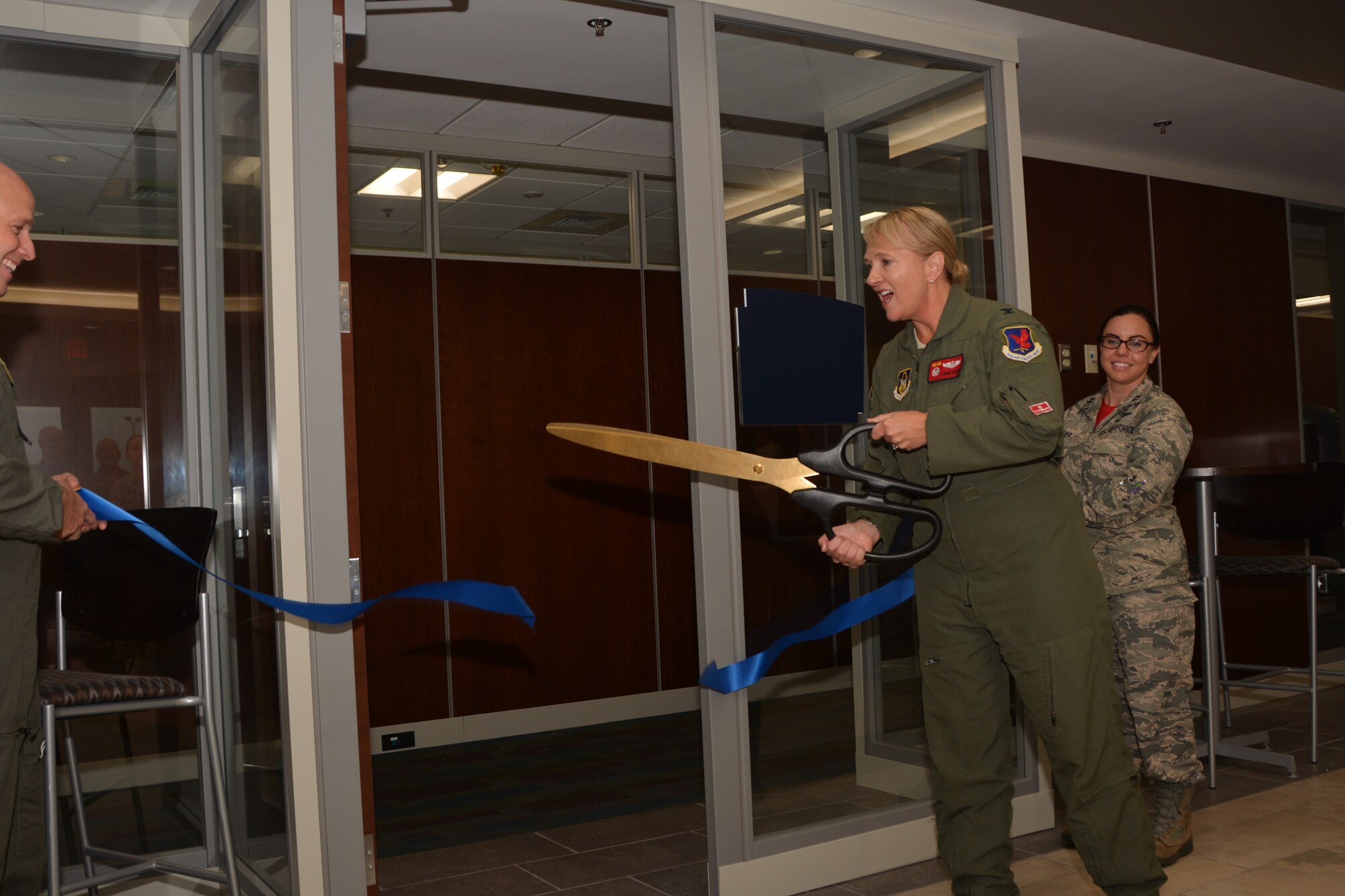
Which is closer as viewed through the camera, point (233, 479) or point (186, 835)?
point (233, 479)

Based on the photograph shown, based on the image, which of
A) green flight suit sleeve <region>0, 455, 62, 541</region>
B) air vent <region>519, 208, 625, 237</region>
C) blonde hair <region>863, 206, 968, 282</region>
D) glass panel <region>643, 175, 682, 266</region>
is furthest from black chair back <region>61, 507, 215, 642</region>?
glass panel <region>643, 175, 682, 266</region>

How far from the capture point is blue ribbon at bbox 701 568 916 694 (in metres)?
A: 2.95

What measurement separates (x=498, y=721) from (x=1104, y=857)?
11.5 ft

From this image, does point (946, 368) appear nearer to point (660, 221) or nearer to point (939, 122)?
point (939, 122)

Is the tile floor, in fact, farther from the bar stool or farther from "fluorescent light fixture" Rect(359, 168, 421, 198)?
"fluorescent light fixture" Rect(359, 168, 421, 198)

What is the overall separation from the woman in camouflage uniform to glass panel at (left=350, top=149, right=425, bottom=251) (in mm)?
3268

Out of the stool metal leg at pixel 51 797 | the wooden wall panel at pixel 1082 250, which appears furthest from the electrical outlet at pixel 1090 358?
the stool metal leg at pixel 51 797

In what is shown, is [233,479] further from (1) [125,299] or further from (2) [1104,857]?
(2) [1104,857]

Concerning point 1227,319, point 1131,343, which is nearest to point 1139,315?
point 1131,343

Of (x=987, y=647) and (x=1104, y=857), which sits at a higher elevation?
(x=987, y=647)

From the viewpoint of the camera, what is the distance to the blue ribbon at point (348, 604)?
244cm

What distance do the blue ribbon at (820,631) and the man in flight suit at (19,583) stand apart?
1.60 m

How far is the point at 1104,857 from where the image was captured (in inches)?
87.6

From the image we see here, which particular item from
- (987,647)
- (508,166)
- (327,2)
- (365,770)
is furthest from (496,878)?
(508,166)
